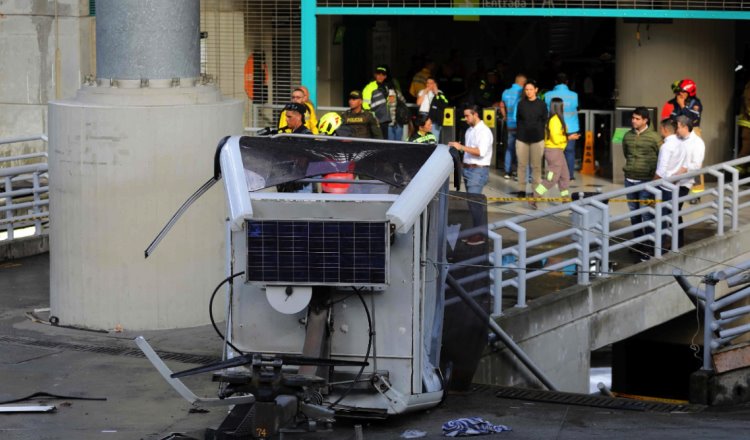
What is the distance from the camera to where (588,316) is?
1491 cm

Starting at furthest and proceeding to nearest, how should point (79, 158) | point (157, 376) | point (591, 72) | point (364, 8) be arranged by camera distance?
point (591, 72) < point (364, 8) < point (79, 158) < point (157, 376)

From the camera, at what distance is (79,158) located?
12695mm

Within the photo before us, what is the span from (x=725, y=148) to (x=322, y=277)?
47.0 feet

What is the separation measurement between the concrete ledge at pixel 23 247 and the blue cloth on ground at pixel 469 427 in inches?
309

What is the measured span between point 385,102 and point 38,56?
7.81 meters

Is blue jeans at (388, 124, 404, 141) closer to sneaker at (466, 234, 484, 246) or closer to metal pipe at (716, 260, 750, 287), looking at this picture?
metal pipe at (716, 260, 750, 287)

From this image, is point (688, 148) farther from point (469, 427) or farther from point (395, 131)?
point (469, 427)

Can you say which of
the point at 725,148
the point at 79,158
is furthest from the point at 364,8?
the point at 79,158

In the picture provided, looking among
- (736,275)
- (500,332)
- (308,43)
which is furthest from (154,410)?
(308,43)

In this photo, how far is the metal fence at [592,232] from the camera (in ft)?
44.9

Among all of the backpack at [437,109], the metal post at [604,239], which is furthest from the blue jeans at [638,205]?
the backpack at [437,109]

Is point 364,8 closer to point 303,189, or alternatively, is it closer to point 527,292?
point 527,292

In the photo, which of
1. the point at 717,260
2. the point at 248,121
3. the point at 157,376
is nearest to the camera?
the point at 157,376

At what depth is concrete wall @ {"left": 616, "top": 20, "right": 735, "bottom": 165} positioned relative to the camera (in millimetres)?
22188
